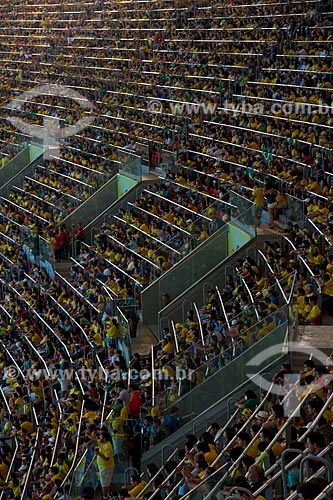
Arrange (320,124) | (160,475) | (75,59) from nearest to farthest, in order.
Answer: (160,475), (320,124), (75,59)

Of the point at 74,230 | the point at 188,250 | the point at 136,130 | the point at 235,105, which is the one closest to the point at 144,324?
the point at 188,250

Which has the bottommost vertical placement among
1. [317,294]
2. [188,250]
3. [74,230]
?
[74,230]

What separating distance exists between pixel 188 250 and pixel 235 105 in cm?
843

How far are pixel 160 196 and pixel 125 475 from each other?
11420mm

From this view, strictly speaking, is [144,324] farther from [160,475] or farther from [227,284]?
[160,475]

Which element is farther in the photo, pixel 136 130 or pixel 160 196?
pixel 136 130

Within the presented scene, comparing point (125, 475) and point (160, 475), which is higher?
point (160, 475)

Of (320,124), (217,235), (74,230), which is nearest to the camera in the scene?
(217,235)

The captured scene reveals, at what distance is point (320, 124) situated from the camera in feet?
72.6

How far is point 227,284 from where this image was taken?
54.7ft

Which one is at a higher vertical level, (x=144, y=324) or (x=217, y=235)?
(x=217, y=235)

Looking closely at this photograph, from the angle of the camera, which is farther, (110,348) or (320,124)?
(320,124)

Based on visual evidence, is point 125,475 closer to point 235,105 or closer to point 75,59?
point 235,105

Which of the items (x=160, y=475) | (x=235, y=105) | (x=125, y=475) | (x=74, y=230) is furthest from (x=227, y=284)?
(x=235, y=105)
